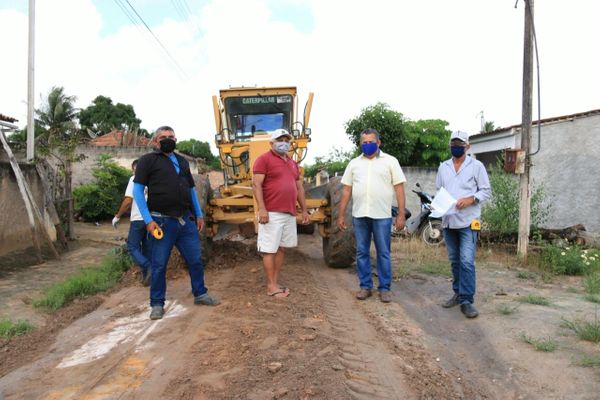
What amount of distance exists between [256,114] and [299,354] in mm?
6268

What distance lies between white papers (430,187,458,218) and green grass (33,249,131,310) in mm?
4292

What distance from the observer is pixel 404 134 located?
20844 millimetres

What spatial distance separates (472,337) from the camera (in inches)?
176

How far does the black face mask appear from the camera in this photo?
197 inches

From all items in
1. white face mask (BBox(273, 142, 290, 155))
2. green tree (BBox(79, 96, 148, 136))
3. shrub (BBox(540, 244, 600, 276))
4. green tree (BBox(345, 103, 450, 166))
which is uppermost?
green tree (BBox(79, 96, 148, 136))

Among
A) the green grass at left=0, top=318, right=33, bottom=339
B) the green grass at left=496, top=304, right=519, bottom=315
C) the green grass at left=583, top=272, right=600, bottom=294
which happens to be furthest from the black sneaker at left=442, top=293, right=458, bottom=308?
the green grass at left=0, top=318, right=33, bottom=339

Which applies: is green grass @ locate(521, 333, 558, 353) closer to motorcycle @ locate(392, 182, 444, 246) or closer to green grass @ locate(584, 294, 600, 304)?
green grass @ locate(584, 294, 600, 304)

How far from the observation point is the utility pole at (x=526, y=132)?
7805 mm

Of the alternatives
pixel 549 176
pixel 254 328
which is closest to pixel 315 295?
pixel 254 328

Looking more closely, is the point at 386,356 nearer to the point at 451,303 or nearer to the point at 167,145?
the point at 451,303

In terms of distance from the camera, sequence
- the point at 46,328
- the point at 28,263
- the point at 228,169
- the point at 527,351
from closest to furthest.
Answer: the point at 527,351
the point at 46,328
the point at 28,263
the point at 228,169

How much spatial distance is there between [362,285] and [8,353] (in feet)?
11.3

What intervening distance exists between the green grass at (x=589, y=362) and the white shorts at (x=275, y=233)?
2946 millimetres

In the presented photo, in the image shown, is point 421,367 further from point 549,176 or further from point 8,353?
point 549,176
